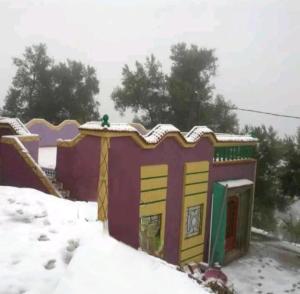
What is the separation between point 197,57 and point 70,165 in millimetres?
22794

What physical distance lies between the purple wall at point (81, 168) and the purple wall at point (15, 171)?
818mm

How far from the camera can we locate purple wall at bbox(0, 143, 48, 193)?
1001 centimetres

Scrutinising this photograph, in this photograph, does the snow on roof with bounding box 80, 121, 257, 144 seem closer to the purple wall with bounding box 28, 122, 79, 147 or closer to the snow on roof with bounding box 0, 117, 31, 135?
the snow on roof with bounding box 0, 117, 31, 135

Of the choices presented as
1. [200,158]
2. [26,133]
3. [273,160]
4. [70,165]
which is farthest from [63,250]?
[273,160]

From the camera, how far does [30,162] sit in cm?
995

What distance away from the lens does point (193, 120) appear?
3073cm

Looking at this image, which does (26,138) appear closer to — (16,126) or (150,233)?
(16,126)

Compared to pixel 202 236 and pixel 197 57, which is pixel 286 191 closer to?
pixel 202 236

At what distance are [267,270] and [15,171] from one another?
881cm

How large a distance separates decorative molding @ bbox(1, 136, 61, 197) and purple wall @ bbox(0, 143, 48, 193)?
0.26ft

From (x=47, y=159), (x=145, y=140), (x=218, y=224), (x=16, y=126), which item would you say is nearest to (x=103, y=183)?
(x=145, y=140)

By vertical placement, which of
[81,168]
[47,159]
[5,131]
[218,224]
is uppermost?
[5,131]

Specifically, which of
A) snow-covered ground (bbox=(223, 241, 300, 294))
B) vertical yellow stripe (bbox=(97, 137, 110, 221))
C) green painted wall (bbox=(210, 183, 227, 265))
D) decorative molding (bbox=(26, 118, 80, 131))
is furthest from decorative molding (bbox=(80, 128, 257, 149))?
decorative molding (bbox=(26, 118, 80, 131))

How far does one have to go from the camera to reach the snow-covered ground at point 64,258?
514cm
